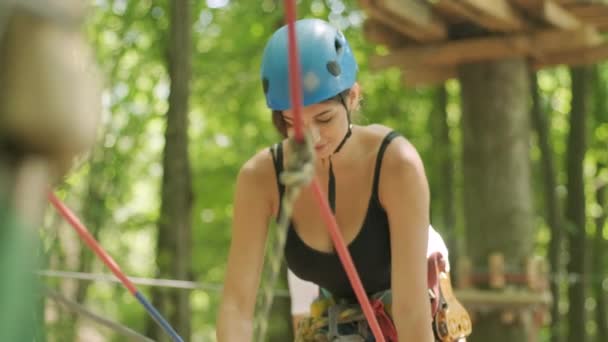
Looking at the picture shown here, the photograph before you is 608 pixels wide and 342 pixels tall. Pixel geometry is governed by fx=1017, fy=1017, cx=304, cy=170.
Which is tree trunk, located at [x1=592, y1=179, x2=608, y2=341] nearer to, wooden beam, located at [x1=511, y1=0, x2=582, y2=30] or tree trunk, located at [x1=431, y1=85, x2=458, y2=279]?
tree trunk, located at [x1=431, y1=85, x2=458, y2=279]

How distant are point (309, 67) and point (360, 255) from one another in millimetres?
467

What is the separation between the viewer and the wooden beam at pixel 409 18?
528cm

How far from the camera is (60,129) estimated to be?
708 millimetres

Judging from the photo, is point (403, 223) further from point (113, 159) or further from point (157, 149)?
point (157, 149)

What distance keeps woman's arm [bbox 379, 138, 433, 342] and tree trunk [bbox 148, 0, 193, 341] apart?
4.79 metres

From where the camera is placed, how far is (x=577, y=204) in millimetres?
11320

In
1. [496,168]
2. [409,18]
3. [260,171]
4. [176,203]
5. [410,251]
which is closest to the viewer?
[410,251]

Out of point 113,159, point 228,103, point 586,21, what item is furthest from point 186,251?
point 228,103

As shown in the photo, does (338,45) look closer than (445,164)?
Yes

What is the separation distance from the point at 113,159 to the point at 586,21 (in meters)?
4.25

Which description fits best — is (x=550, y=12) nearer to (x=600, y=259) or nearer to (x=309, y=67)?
(x=309, y=67)

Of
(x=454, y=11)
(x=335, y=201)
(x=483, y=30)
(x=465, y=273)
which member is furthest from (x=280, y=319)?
(x=335, y=201)

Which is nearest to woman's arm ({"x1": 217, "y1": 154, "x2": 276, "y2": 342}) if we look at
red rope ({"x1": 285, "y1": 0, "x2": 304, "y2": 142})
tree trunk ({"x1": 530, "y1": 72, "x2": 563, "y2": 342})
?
red rope ({"x1": 285, "y1": 0, "x2": 304, "y2": 142})

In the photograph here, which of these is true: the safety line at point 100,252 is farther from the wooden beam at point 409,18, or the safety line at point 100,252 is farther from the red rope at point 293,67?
the wooden beam at point 409,18
